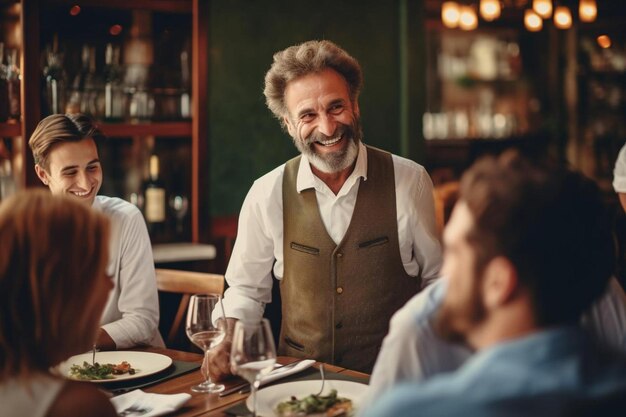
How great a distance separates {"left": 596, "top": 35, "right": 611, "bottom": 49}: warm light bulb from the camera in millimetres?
8055

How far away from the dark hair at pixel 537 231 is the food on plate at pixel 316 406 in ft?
2.56

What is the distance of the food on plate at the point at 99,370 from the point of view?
206 cm

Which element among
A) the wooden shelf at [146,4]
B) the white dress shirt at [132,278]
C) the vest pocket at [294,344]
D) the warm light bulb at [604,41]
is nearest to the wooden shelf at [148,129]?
the wooden shelf at [146,4]

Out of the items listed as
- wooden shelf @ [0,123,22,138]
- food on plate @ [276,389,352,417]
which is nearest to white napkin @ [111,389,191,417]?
food on plate @ [276,389,352,417]

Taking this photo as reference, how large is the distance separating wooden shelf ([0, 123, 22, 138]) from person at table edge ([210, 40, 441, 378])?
4.93 ft

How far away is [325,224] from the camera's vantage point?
268 centimetres

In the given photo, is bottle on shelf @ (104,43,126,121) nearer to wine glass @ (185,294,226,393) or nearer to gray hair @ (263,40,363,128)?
gray hair @ (263,40,363,128)

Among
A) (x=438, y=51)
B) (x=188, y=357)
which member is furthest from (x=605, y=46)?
(x=188, y=357)

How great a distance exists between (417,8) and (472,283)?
403 cm

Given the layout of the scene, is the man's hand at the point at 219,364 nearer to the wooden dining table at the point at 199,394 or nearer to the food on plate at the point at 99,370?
the wooden dining table at the point at 199,394

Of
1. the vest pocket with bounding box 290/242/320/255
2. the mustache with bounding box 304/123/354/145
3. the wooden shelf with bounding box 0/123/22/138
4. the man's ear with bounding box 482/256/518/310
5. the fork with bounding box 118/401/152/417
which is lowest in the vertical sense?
the fork with bounding box 118/401/152/417

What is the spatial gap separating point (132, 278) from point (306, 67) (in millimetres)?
935

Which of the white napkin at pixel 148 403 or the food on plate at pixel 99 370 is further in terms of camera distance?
the food on plate at pixel 99 370

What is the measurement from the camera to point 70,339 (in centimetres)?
130
